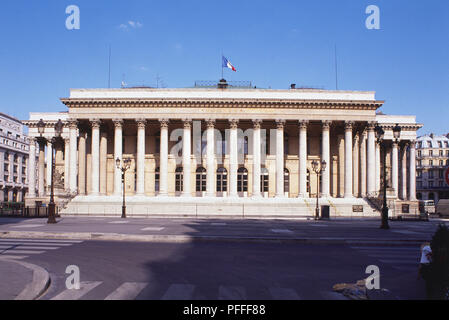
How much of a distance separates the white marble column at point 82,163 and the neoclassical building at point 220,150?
134 mm

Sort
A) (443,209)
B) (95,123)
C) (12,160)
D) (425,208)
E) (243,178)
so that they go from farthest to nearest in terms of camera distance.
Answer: (12,160) → (425,208) → (443,209) → (243,178) → (95,123)

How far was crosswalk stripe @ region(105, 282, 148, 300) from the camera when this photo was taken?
8570 mm

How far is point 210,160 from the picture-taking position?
158ft

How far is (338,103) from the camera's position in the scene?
48.9 meters

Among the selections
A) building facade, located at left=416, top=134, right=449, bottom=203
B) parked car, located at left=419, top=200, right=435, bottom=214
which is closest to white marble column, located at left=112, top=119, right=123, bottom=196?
parked car, located at left=419, top=200, right=435, bottom=214

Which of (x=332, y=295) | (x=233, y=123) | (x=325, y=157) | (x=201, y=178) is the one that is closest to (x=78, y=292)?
(x=332, y=295)

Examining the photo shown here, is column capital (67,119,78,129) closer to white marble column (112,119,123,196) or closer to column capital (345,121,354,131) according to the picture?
white marble column (112,119,123,196)

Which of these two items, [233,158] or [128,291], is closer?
[128,291]

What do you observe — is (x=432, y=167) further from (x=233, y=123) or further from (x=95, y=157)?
(x=95, y=157)

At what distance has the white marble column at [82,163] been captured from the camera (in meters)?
→ 50.9

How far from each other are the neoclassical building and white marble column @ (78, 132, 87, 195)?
0.44 feet

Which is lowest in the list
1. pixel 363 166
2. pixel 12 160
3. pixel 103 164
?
pixel 363 166

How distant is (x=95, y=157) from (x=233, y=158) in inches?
641

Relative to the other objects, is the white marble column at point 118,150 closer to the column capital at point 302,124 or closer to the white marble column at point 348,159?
the column capital at point 302,124
